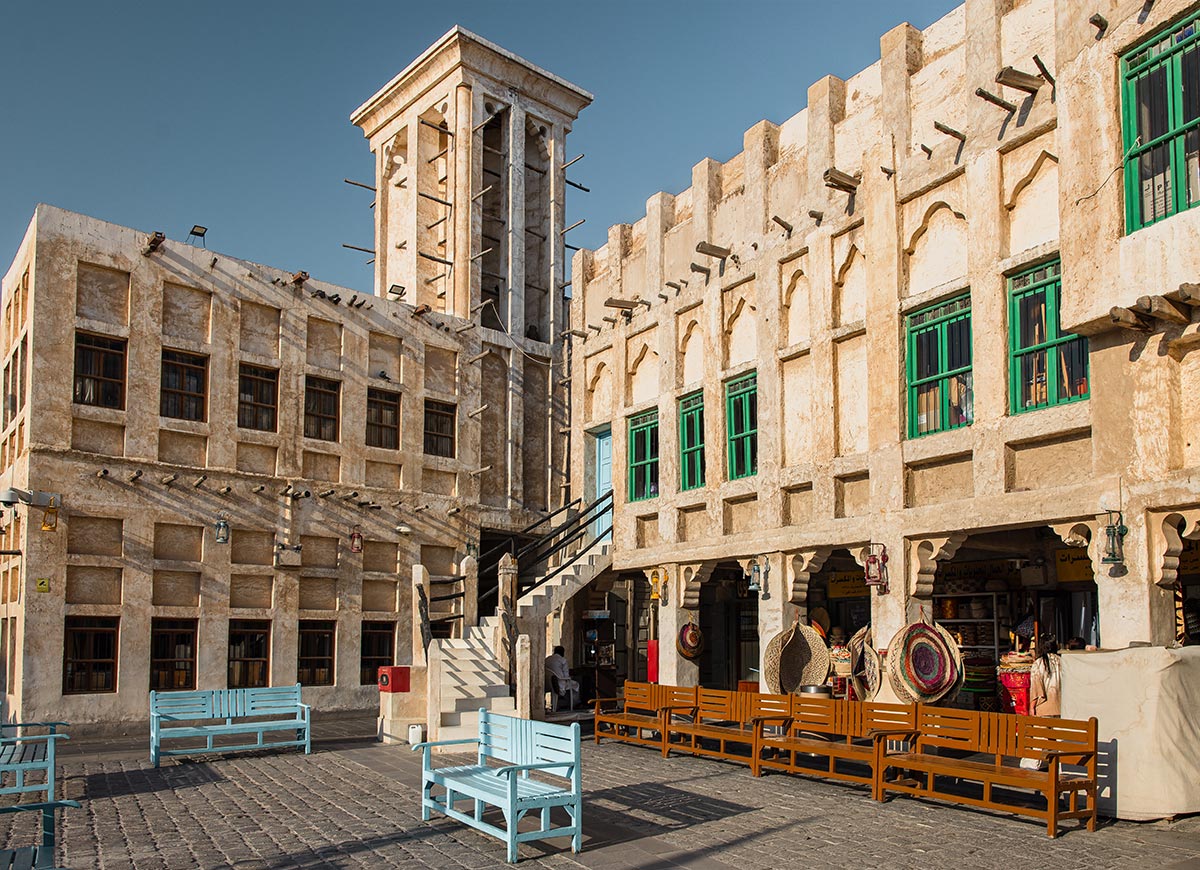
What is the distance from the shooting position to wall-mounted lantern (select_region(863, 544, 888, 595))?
15.5 meters

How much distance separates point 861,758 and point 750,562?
6.36m

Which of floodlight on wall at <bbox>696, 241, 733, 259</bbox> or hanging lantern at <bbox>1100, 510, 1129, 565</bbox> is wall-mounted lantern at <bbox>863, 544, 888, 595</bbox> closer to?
hanging lantern at <bbox>1100, 510, 1129, 565</bbox>

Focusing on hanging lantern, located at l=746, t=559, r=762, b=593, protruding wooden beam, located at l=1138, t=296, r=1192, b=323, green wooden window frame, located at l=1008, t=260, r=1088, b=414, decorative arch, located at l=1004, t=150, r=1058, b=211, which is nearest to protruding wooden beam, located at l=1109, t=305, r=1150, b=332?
protruding wooden beam, located at l=1138, t=296, r=1192, b=323

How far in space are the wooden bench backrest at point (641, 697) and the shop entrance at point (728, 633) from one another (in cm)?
602

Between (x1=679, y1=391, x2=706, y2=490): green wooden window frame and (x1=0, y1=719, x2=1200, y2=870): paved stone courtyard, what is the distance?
276 inches

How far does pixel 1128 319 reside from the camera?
38.4ft

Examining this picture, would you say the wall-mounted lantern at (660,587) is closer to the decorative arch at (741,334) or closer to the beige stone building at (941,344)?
the beige stone building at (941,344)

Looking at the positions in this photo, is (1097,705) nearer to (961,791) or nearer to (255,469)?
(961,791)

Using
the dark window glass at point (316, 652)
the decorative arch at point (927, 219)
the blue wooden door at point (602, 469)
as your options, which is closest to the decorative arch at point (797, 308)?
the decorative arch at point (927, 219)

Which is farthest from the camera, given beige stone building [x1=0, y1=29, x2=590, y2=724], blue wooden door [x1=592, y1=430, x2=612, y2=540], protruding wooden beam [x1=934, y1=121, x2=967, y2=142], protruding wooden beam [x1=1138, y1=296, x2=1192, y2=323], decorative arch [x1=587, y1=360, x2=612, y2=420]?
blue wooden door [x1=592, y1=430, x2=612, y2=540]

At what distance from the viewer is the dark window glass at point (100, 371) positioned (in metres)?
19.9

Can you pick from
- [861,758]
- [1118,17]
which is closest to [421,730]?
[861,758]

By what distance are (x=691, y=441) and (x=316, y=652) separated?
8.91m

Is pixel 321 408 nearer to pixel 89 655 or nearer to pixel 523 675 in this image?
pixel 89 655
